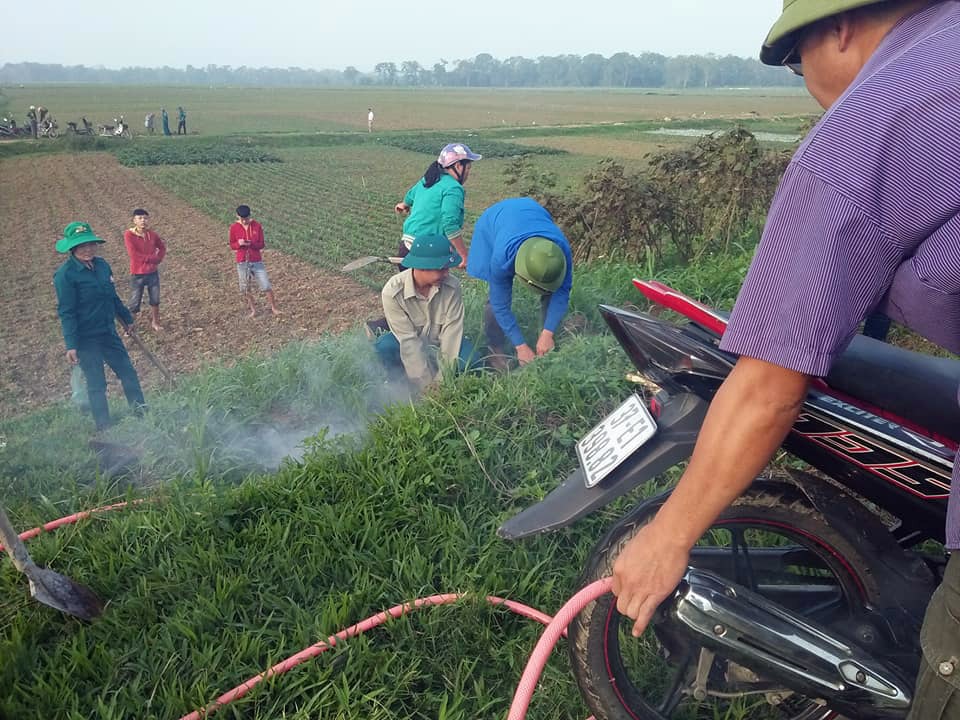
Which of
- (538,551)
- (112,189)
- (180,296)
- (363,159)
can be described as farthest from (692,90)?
(538,551)

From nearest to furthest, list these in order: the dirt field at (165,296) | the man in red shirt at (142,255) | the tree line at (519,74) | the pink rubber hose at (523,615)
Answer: the pink rubber hose at (523,615)
the dirt field at (165,296)
the man in red shirt at (142,255)
the tree line at (519,74)

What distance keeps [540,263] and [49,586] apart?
2774mm

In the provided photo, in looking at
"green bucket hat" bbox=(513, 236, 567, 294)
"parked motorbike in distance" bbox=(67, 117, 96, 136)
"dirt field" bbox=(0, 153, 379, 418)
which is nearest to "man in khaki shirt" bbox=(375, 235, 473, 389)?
"green bucket hat" bbox=(513, 236, 567, 294)

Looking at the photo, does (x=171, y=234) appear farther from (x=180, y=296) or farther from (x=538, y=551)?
(x=538, y=551)

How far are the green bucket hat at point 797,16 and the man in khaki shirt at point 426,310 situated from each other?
288 centimetres

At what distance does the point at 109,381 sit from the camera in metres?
6.94

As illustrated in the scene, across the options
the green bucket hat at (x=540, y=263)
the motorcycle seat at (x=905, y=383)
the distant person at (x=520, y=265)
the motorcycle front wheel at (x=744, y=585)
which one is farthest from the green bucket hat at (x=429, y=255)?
the motorcycle seat at (x=905, y=383)

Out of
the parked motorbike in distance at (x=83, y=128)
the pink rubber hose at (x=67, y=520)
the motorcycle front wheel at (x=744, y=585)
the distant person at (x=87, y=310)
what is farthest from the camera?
the parked motorbike in distance at (x=83, y=128)

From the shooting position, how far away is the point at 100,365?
5336 mm

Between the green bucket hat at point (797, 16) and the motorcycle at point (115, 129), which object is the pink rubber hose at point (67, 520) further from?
the motorcycle at point (115, 129)

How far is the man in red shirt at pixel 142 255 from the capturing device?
7945 millimetres

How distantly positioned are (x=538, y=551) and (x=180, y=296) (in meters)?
8.63

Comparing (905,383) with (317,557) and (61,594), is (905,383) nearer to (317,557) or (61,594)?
(317,557)

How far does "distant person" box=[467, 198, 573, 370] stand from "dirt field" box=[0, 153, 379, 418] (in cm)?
354
